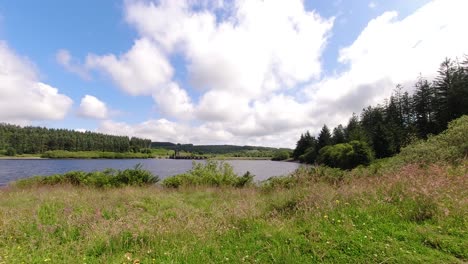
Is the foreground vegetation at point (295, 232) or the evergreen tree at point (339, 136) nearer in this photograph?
the foreground vegetation at point (295, 232)

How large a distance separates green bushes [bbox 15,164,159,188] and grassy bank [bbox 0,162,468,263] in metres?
8.05

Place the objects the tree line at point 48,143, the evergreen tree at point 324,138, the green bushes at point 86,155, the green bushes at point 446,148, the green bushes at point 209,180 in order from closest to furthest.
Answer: the green bushes at point 446,148 < the green bushes at point 209,180 < the evergreen tree at point 324,138 < the green bushes at point 86,155 < the tree line at point 48,143

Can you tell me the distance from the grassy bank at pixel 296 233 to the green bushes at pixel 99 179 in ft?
26.4

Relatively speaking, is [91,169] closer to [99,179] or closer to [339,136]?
[99,179]

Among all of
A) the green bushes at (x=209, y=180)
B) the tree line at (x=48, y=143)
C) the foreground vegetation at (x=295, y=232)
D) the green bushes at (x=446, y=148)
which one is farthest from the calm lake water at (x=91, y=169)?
the tree line at (x=48, y=143)

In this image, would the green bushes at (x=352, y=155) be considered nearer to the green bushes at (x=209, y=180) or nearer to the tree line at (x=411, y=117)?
the tree line at (x=411, y=117)

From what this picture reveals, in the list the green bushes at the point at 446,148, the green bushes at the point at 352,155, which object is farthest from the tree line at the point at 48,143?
the green bushes at the point at 446,148

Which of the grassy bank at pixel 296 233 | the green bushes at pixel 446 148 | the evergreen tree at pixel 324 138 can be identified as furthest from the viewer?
the evergreen tree at pixel 324 138

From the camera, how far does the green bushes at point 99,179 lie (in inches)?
547

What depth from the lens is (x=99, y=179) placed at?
555 inches

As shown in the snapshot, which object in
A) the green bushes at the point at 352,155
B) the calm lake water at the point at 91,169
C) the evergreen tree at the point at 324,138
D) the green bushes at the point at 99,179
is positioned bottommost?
the calm lake water at the point at 91,169

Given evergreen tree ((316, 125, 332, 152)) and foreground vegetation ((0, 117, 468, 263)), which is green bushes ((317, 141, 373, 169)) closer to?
evergreen tree ((316, 125, 332, 152))

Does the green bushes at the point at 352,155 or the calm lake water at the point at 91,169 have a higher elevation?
the green bushes at the point at 352,155

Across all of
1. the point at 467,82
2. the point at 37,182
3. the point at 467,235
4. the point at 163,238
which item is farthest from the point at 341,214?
the point at 467,82
